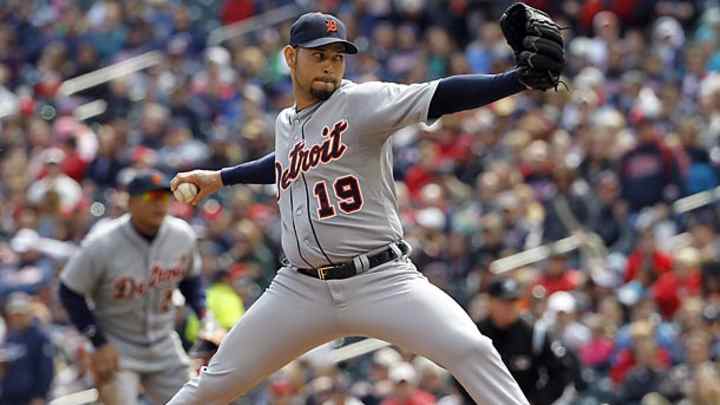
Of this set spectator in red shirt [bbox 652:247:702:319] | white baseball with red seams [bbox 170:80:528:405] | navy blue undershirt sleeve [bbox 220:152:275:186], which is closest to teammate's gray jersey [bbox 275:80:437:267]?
white baseball with red seams [bbox 170:80:528:405]

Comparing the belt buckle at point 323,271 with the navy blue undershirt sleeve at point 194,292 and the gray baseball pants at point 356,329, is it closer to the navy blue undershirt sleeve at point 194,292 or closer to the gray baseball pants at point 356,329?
the gray baseball pants at point 356,329

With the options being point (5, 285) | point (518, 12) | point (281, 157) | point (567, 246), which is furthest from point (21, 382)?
point (518, 12)

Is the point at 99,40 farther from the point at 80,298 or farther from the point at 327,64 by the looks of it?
the point at 327,64

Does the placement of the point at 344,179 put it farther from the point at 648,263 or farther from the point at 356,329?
the point at 648,263

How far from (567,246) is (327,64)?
6.73 m

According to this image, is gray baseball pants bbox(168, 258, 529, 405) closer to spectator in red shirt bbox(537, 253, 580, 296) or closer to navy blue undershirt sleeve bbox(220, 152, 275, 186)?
navy blue undershirt sleeve bbox(220, 152, 275, 186)

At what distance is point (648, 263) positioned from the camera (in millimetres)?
12594

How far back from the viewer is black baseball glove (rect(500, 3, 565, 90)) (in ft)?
19.6

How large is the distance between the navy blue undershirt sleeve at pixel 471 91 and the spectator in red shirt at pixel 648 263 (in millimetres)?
6552

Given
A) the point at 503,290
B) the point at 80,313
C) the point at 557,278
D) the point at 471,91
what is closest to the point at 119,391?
the point at 80,313

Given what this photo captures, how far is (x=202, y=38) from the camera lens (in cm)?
1869

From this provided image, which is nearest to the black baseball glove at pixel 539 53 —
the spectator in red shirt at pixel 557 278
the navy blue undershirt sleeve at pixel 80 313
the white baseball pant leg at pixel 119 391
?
the navy blue undershirt sleeve at pixel 80 313

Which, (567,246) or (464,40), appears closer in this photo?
(567,246)

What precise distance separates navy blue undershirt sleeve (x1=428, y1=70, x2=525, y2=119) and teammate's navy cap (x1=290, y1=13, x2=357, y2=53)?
0.57m
